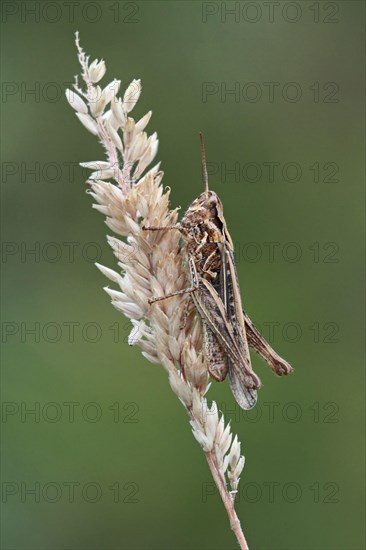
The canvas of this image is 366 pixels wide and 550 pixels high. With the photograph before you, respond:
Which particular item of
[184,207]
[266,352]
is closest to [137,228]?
[266,352]

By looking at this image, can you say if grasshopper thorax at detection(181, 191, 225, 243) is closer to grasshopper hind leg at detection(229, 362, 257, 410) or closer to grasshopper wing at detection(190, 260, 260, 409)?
grasshopper wing at detection(190, 260, 260, 409)

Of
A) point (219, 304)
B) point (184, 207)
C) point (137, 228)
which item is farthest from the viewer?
point (184, 207)

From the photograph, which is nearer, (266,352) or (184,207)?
(266,352)

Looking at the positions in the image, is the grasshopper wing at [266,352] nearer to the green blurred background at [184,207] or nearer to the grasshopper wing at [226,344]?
the grasshopper wing at [226,344]

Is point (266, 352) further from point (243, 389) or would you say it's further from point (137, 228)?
point (137, 228)

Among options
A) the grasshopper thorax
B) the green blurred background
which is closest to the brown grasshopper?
the grasshopper thorax

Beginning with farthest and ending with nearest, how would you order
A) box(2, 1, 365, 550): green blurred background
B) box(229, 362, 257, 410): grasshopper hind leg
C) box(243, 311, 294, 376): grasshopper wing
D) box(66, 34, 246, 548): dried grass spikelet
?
1. box(2, 1, 365, 550): green blurred background
2. box(243, 311, 294, 376): grasshopper wing
3. box(229, 362, 257, 410): grasshopper hind leg
4. box(66, 34, 246, 548): dried grass spikelet

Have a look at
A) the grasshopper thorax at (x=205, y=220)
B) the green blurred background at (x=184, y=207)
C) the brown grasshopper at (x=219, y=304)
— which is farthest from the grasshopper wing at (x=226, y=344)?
the green blurred background at (x=184, y=207)
